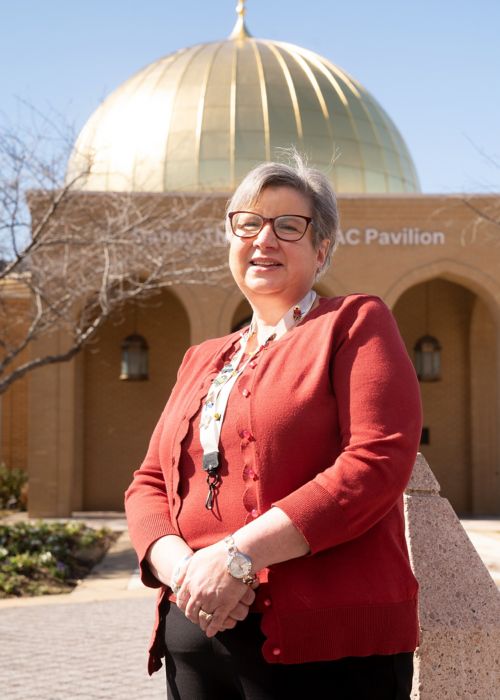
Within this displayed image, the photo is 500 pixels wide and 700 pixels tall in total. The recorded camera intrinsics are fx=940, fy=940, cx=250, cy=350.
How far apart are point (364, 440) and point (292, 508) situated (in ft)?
0.79

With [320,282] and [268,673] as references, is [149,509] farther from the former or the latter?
[320,282]

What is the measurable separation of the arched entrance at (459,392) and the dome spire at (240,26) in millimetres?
8538

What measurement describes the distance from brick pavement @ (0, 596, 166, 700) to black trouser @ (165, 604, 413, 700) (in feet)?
12.5

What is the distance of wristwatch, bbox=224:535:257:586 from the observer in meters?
2.22

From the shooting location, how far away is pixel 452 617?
3672mm

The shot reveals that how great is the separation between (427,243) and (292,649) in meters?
16.8

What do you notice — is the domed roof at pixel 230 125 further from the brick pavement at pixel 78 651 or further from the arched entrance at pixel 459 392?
the brick pavement at pixel 78 651

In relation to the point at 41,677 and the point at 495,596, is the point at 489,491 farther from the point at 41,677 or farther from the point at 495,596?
the point at 495,596

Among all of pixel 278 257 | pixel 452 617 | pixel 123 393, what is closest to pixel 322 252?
pixel 278 257

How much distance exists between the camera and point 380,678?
90.5 inches

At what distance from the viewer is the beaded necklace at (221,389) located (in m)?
2.48

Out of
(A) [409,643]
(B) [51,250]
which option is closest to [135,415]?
(B) [51,250]

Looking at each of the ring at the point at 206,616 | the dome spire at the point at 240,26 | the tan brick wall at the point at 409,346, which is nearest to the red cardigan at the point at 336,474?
the ring at the point at 206,616

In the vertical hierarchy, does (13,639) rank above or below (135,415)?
below
